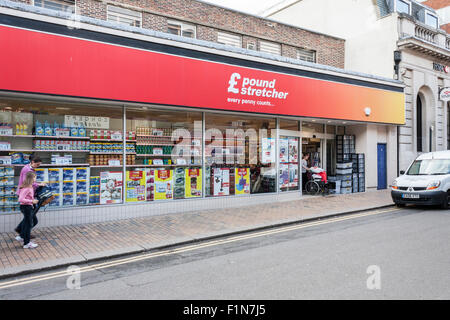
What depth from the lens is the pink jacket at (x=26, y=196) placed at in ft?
21.2

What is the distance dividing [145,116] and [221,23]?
6.11 m

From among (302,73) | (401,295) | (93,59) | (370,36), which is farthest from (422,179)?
(93,59)

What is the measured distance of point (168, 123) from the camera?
10.3m

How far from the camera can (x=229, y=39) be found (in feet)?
46.2

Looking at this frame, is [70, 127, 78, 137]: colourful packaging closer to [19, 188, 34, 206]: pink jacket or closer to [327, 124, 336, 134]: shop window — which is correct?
[19, 188, 34, 206]: pink jacket

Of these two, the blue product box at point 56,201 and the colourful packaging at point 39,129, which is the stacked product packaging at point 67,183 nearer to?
the blue product box at point 56,201

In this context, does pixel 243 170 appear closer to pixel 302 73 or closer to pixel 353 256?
pixel 302 73

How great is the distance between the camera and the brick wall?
1177 centimetres

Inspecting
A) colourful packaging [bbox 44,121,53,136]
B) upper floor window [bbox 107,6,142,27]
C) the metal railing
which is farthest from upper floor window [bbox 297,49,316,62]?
colourful packaging [bbox 44,121,53,136]

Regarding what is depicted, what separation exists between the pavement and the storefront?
29.2 inches

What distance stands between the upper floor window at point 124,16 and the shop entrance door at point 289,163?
21.7 ft

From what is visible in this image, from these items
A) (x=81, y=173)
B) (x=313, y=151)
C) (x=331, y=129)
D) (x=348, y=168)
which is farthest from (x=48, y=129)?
(x=331, y=129)

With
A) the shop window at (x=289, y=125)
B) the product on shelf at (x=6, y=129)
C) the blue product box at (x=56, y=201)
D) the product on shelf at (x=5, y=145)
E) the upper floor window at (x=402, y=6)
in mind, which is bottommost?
the blue product box at (x=56, y=201)

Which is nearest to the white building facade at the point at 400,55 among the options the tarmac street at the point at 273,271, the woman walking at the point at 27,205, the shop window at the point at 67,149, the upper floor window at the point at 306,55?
the upper floor window at the point at 306,55
